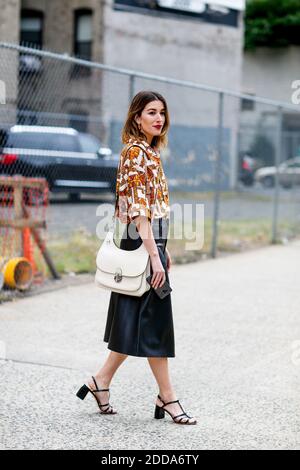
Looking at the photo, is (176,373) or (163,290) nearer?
(163,290)

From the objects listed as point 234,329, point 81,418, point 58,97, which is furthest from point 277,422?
point 58,97

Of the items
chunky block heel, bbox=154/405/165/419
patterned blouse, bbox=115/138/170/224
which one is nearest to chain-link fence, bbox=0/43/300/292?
patterned blouse, bbox=115/138/170/224

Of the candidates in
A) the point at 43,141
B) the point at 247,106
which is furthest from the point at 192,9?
the point at 43,141

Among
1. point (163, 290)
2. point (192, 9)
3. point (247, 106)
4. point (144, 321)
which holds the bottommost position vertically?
point (144, 321)

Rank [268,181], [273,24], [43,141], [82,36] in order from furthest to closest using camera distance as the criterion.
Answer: [273,24] < [82,36] < [268,181] < [43,141]

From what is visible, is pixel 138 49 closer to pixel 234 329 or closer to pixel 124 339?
A: pixel 234 329

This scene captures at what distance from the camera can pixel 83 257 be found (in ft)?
37.9

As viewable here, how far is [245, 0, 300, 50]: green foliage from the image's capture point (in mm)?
43281

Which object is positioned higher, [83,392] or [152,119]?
[152,119]

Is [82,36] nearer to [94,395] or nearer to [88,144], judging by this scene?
[88,144]

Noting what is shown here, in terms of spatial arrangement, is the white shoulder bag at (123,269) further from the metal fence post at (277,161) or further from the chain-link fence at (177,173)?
the metal fence post at (277,161)

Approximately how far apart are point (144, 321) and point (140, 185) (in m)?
0.74

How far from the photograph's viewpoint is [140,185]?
5.05 metres

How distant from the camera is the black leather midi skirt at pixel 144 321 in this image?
16.9ft
